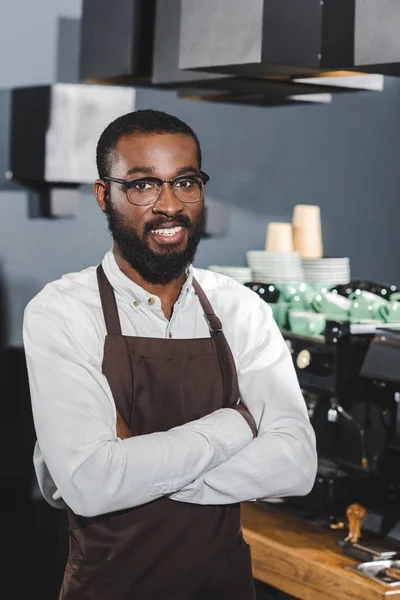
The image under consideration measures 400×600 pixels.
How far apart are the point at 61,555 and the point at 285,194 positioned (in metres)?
1.78

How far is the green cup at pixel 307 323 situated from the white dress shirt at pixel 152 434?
117 centimetres

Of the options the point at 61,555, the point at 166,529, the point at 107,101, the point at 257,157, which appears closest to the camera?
the point at 166,529

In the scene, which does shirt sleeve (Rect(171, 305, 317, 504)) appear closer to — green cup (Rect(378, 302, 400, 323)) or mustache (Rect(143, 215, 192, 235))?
mustache (Rect(143, 215, 192, 235))

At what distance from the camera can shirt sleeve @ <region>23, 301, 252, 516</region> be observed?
1.78 metres

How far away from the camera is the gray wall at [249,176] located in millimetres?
3791

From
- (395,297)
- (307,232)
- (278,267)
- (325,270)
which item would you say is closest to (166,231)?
(395,297)

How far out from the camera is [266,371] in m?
2.02

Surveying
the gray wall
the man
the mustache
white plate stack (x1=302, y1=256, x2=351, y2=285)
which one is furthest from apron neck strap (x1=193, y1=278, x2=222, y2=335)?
white plate stack (x1=302, y1=256, x2=351, y2=285)

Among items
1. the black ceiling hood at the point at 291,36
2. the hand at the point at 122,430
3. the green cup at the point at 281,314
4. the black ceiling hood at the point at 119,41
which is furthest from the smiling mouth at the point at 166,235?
the green cup at the point at 281,314

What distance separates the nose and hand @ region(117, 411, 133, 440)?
0.39 meters

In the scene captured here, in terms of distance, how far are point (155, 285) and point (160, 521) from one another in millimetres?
451

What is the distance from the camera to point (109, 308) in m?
1.94

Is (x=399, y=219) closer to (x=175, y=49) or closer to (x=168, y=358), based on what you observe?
(x=175, y=49)

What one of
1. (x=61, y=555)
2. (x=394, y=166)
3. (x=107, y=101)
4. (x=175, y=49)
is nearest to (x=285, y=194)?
(x=394, y=166)
